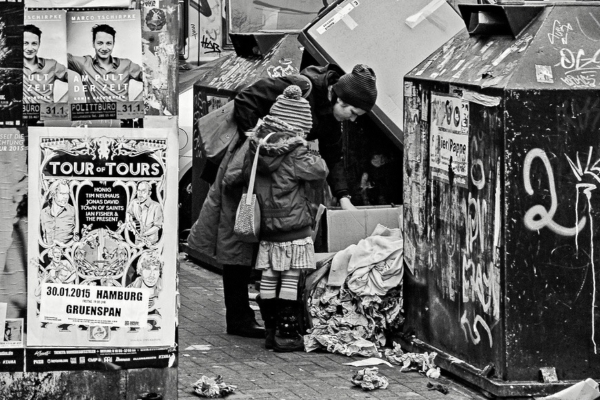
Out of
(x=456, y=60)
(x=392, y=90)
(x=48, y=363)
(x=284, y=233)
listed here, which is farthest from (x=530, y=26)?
(x=48, y=363)

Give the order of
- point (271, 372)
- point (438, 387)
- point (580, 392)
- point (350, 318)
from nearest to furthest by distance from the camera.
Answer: point (580, 392) < point (438, 387) < point (271, 372) < point (350, 318)

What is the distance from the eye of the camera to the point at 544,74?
5.04m

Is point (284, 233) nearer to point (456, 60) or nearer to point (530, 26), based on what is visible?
point (456, 60)

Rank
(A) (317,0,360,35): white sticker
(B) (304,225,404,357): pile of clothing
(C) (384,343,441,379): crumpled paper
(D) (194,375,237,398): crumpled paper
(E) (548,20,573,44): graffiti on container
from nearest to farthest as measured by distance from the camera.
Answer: (E) (548,20,573,44): graffiti on container < (D) (194,375,237,398): crumpled paper < (C) (384,343,441,379): crumpled paper < (B) (304,225,404,357): pile of clothing < (A) (317,0,360,35): white sticker

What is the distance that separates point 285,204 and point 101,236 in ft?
6.26

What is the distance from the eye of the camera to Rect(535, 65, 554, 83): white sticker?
503 centimetres

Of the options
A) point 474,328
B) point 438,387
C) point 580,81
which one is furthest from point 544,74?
point 438,387

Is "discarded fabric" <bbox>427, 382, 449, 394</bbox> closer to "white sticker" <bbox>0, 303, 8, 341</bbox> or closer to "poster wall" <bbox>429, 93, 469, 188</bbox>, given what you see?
"poster wall" <bbox>429, 93, 469, 188</bbox>

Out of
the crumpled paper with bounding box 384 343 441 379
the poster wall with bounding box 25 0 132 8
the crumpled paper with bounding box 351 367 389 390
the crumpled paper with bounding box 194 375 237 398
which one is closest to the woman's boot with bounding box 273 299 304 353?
the crumpled paper with bounding box 384 343 441 379

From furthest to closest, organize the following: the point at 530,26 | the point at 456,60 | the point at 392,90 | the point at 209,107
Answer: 1. the point at 209,107
2. the point at 392,90
3. the point at 456,60
4. the point at 530,26

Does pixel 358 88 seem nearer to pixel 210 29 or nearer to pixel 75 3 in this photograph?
pixel 75 3

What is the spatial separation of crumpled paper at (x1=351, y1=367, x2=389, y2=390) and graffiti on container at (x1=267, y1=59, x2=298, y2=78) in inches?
116

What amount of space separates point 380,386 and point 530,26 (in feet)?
5.95

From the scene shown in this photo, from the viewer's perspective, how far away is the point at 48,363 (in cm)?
439
